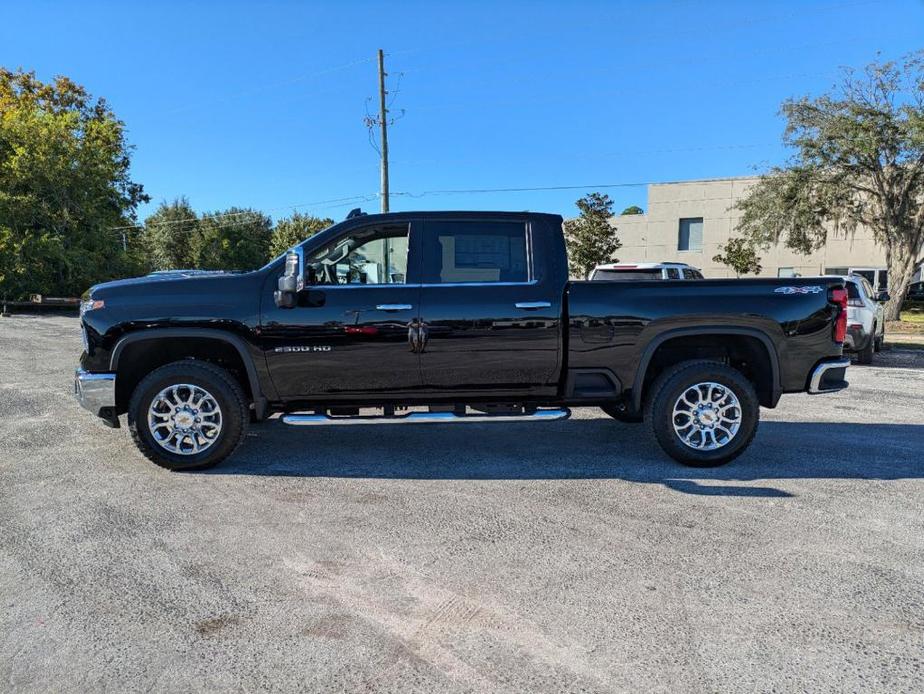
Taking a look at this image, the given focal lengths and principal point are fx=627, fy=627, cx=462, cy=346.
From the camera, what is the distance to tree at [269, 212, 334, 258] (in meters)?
58.8

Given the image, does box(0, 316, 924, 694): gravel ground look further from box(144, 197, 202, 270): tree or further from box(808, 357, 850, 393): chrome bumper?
box(144, 197, 202, 270): tree

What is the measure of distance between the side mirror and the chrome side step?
888mm

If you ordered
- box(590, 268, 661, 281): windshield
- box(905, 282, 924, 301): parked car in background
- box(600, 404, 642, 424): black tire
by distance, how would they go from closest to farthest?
box(600, 404, 642, 424): black tire, box(590, 268, 661, 281): windshield, box(905, 282, 924, 301): parked car in background

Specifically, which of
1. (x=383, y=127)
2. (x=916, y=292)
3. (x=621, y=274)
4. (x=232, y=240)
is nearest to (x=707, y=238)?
(x=916, y=292)

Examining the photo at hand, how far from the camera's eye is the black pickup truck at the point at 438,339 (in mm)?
4719

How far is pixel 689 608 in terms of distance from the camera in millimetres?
2879

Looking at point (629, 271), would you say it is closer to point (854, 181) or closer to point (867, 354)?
point (867, 354)

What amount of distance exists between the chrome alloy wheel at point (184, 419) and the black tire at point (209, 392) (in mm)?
33

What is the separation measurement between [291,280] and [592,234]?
3222 cm

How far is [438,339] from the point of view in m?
4.76

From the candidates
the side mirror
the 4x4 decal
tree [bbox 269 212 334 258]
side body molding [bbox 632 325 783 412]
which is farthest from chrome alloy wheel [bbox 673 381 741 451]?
tree [bbox 269 212 334 258]

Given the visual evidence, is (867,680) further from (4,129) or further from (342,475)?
(4,129)

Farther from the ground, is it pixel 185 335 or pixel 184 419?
pixel 185 335

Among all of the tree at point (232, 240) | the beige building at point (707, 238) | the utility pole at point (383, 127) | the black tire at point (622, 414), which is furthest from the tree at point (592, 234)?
the tree at point (232, 240)
